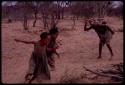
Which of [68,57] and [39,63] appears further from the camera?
[68,57]

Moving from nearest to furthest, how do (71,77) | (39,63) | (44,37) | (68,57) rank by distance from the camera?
(44,37) → (39,63) → (71,77) → (68,57)

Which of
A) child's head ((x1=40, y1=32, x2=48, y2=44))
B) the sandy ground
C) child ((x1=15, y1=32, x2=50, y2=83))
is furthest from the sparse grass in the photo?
child's head ((x1=40, y1=32, x2=48, y2=44))

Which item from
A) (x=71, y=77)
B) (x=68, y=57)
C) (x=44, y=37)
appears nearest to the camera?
(x=44, y=37)

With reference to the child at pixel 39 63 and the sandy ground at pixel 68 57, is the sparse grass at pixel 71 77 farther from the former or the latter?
the child at pixel 39 63

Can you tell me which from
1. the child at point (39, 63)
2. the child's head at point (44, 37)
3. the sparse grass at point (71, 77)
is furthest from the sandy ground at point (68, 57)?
the child's head at point (44, 37)

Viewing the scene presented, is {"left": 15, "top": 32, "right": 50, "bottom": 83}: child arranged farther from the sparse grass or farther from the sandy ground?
the sparse grass

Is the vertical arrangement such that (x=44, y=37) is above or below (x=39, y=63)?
above

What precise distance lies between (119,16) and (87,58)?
21.8 m

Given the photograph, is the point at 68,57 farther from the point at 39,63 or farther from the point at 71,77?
the point at 39,63

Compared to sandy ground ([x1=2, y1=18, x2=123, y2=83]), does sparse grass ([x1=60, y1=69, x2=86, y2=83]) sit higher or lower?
higher

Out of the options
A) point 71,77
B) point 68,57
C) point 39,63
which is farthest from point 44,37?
point 68,57

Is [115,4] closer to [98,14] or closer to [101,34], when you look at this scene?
[98,14]

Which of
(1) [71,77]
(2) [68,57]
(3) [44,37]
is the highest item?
(3) [44,37]

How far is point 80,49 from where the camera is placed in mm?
13453
